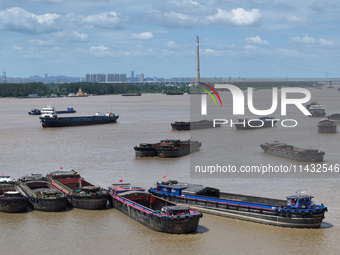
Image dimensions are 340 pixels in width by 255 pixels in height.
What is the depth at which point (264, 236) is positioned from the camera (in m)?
23.0

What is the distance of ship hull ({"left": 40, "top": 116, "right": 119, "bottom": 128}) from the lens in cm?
7425

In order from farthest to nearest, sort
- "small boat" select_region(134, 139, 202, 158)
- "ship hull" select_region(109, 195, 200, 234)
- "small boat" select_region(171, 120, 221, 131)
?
"small boat" select_region(171, 120, 221, 131) → "small boat" select_region(134, 139, 202, 158) → "ship hull" select_region(109, 195, 200, 234)

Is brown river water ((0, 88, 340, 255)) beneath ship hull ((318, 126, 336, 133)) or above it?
beneath

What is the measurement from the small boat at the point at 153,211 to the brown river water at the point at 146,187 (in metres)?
0.32

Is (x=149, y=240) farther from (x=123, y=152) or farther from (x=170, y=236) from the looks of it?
(x=123, y=152)

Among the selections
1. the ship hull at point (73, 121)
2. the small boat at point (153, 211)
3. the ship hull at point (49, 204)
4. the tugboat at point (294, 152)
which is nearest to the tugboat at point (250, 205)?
the small boat at point (153, 211)

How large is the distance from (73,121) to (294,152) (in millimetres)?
41224

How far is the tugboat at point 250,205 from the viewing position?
78.0ft

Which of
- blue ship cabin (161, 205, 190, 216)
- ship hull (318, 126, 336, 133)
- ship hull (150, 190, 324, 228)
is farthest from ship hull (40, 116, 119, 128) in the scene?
blue ship cabin (161, 205, 190, 216)

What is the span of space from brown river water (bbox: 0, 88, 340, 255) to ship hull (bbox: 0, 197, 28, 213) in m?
0.31

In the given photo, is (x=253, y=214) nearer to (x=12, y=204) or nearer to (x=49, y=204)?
(x=49, y=204)

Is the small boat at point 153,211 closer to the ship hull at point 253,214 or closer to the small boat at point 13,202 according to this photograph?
the ship hull at point 253,214

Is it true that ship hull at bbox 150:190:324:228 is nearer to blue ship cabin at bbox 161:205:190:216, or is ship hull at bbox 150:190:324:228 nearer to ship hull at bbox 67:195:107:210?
blue ship cabin at bbox 161:205:190:216

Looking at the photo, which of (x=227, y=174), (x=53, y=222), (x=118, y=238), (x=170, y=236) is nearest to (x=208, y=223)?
(x=170, y=236)
